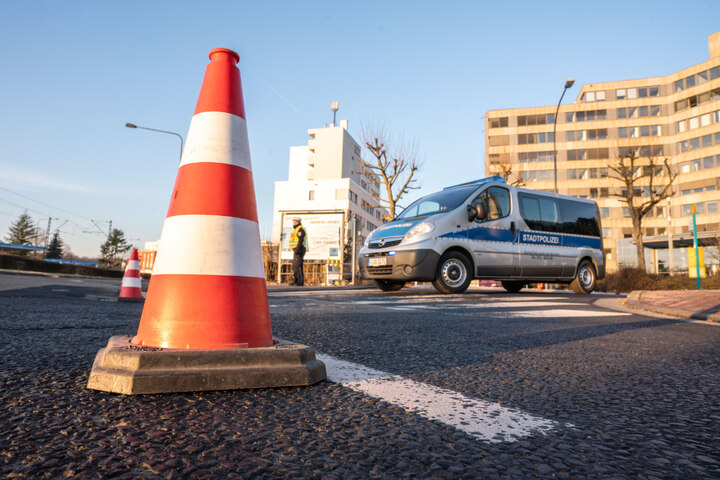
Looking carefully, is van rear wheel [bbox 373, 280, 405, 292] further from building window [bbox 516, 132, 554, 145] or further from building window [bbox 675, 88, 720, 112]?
building window [bbox 675, 88, 720, 112]

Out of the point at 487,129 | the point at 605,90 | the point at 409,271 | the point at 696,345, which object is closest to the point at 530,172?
the point at 487,129

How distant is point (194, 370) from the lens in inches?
60.0

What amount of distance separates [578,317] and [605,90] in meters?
71.1

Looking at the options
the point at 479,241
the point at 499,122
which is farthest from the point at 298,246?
the point at 499,122

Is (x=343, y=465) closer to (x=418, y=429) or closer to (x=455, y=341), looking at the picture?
(x=418, y=429)

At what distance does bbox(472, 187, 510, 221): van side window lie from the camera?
9656 mm

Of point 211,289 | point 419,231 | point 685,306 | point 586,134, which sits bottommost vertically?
point 685,306

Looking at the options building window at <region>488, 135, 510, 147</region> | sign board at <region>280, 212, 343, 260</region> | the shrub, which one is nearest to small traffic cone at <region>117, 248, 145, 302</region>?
the shrub

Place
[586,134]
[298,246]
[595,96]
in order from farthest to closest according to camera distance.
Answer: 1. [595,96]
2. [586,134]
3. [298,246]

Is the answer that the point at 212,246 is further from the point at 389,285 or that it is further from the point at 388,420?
the point at 389,285

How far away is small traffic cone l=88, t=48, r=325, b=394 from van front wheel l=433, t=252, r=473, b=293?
716cm

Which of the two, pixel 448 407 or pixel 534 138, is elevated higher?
pixel 534 138

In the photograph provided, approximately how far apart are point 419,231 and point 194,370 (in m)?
7.53

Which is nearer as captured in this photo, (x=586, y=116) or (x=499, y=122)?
(x=586, y=116)
